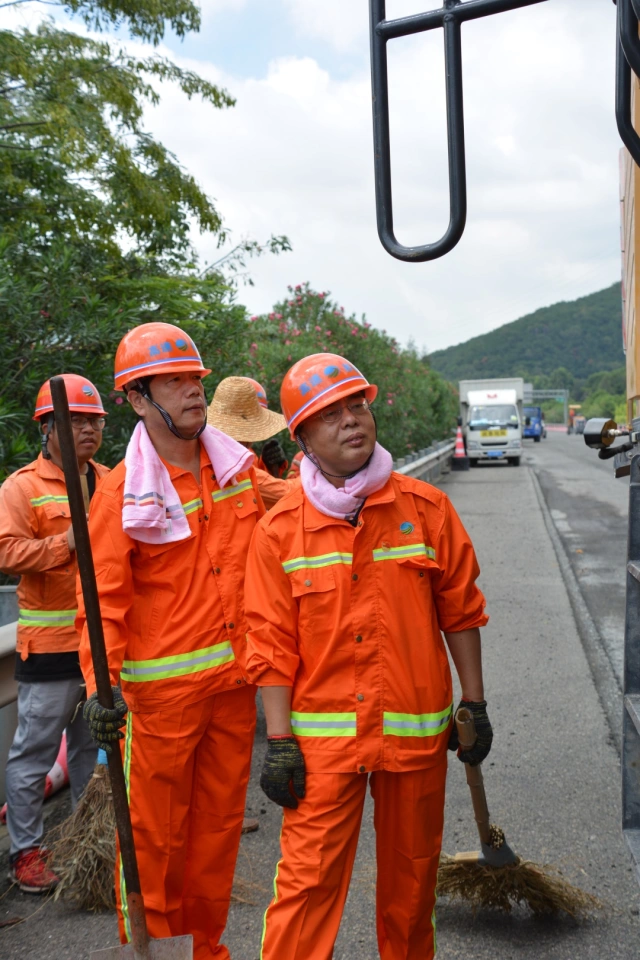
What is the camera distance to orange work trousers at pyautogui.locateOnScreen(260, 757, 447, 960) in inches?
106

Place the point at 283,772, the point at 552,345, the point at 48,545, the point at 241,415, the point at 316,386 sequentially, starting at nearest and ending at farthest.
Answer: the point at 283,772 < the point at 316,386 < the point at 48,545 < the point at 241,415 < the point at 552,345

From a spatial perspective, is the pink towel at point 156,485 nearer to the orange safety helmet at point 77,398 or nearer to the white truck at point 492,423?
the orange safety helmet at point 77,398

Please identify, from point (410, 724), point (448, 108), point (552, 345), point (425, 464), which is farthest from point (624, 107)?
point (552, 345)

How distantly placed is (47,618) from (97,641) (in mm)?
1446

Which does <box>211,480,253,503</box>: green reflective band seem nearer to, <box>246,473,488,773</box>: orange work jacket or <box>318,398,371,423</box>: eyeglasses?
<box>246,473,488,773</box>: orange work jacket

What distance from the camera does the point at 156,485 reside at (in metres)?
3.18

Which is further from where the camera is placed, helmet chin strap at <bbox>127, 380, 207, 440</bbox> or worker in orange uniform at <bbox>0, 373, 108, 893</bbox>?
worker in orange uniform at <bbox>0, 373, 108, 893</bbox>

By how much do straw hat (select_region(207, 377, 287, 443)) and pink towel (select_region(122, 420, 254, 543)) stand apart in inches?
80.1

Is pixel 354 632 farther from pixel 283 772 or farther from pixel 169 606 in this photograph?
pixel 169 606

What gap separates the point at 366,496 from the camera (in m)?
2.94

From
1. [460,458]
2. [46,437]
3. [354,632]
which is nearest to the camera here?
[354,632]

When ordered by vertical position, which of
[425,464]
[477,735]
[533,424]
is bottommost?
[533,424]

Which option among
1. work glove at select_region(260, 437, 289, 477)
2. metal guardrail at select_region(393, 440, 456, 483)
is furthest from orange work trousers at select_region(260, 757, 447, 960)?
metal guardrail at select_region(393, 440, 456, 483)

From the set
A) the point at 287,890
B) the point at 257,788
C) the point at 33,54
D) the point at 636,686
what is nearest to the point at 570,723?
the point at 257,788
